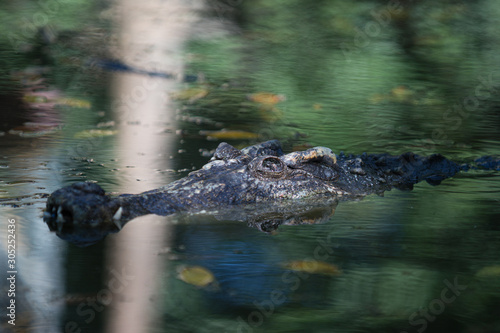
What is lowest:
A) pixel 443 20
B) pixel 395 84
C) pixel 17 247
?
pixel 17 247

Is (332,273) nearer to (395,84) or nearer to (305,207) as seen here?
(305,207)

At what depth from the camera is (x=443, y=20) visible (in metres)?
13.6

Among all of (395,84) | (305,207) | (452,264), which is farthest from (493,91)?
(452,264)

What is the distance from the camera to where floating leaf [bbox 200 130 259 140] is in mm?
7266

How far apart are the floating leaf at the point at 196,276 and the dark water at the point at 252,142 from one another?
0.03 m

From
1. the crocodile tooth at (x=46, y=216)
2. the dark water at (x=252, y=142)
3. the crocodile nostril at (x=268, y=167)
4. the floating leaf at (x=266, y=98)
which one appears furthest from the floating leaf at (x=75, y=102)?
the crocodile tooth at (x=46, y=216)

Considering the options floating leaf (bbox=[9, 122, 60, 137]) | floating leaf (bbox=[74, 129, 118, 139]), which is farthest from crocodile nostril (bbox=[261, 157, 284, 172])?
floating leaf (bbox=[9, 122, 60, 137])

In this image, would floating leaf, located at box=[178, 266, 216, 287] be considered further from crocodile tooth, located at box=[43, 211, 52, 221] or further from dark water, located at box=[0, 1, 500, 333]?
crocodile tooth, located at box=[43, 211, 52, 221]

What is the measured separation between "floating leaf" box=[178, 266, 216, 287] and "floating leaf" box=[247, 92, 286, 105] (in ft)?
16.0

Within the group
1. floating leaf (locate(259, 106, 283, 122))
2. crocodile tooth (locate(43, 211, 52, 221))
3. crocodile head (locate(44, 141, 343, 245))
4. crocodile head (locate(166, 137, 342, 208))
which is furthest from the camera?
floating leaf (locate(259, 106, 283, 122))

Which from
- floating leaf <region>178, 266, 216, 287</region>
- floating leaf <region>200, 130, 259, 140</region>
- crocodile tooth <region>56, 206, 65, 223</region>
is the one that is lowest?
floating leaf <region>178, 266, 216, 287</region>

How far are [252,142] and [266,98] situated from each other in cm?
180

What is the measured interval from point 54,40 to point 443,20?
6.51 m

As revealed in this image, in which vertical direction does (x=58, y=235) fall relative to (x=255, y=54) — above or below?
below
